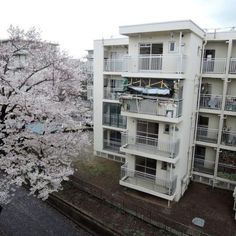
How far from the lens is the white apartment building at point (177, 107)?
44.3ft

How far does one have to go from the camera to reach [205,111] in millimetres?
16219

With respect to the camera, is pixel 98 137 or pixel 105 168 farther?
pixel 98 137

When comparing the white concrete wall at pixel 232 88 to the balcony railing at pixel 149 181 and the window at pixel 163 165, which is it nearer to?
the window at pixel 163 165

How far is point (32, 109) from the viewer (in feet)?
39.0

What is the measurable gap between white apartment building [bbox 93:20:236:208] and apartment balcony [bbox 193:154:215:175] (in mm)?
21

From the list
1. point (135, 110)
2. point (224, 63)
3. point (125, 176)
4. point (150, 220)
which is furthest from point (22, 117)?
point (224, 63)

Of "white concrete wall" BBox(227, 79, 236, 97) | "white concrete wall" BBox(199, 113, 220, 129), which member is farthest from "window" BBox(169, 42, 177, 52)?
"white concrete wall" BBox(199, 113, 220, 129)

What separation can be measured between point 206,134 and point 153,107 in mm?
5812

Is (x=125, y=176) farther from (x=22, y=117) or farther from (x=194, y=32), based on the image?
(x=194, y=32)

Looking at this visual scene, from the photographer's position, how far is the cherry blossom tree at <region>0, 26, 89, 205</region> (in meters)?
11.6

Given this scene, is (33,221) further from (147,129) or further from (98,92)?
(98,92)

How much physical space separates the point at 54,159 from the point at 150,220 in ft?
22.4

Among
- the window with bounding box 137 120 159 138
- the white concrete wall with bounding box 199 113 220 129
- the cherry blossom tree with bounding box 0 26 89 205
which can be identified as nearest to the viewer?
the cherry blossom tree with bounding box 0 26 89 205

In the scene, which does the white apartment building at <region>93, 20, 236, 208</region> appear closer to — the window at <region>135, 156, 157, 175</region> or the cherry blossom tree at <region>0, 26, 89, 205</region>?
the window at <region>135, 156, 157, 175</region>
